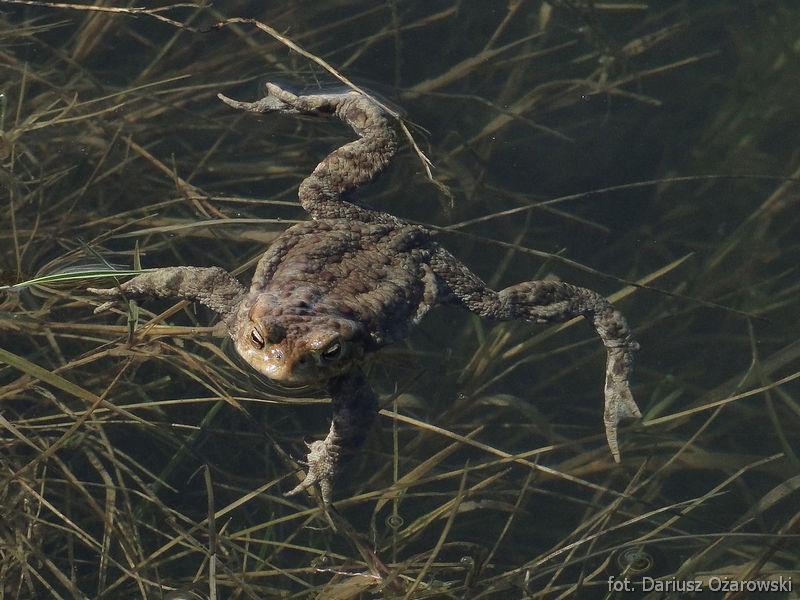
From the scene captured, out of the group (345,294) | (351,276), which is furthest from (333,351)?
(351,276)

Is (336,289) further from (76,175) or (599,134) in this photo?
(599,134)

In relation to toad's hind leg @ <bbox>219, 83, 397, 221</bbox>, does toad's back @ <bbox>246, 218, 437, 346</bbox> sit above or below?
below

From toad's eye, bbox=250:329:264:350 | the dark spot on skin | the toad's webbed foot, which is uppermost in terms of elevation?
the dark spot on skin

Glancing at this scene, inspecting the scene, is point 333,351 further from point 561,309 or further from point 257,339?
point 561,309

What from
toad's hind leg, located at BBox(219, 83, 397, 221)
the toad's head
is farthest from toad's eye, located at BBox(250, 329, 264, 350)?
toad's hind leg, located at BBox(219, 83, 397, 221)

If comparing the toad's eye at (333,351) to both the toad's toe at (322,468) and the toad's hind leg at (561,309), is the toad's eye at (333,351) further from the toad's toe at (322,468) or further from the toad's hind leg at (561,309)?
the toad's hind leg at (561,309)

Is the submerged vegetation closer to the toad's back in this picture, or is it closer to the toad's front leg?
the toad's front leg
